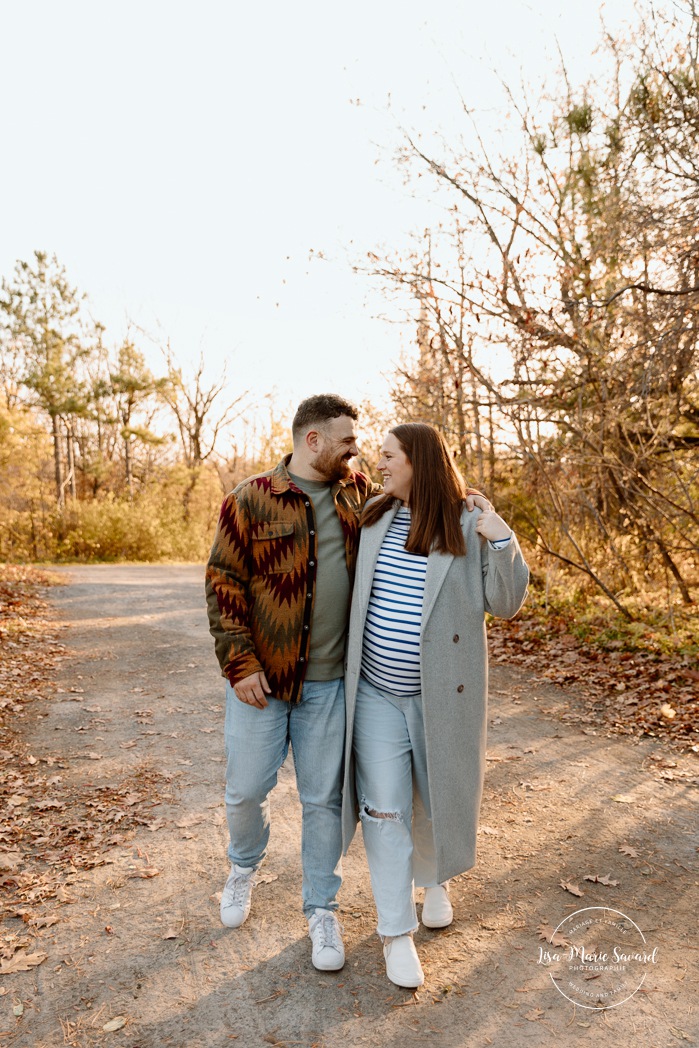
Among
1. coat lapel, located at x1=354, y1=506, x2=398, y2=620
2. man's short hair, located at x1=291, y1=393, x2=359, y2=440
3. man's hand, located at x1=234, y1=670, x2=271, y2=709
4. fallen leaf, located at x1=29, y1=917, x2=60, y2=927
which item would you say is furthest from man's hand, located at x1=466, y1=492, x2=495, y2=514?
fallen leaf, located at x1=29, y1=917, x2=60, y2=927

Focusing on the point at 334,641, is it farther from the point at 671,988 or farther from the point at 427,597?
the point at 671,988

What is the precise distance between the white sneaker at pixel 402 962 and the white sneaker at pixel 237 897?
0.70 meters

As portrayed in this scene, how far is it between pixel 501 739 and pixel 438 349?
5.49m

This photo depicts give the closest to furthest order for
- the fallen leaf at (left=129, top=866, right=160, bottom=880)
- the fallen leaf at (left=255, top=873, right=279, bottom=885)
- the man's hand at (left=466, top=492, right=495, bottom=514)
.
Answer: the man's hand at (left=466, top=492, right=495, bottom=514), the fallen leaf at (left=255, top=873, right=279, bottom=885), the fallen leaf at (left=129, top=866, right=160, bottom=880)

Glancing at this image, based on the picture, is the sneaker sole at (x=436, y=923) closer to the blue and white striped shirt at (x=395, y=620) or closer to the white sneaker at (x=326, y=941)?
the white sneaker at (x=326, y=941)

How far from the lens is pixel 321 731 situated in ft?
10.1

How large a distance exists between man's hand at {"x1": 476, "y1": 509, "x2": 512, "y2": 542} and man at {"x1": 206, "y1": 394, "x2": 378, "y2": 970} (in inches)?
20.0

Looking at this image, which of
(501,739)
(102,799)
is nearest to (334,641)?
(102,799)

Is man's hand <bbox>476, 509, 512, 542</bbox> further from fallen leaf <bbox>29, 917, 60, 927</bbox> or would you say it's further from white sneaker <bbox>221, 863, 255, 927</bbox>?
fallen leaf <bbox>29, 917, 60, 927</bbox>

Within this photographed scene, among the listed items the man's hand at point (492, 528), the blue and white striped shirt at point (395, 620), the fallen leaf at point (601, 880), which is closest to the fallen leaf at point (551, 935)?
the fallen leaf at point (601, 880)

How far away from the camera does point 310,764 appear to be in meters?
3.08

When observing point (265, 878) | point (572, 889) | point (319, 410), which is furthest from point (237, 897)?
point (319, 410)

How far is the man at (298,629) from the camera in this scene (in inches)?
120

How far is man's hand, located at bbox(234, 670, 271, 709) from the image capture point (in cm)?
298
